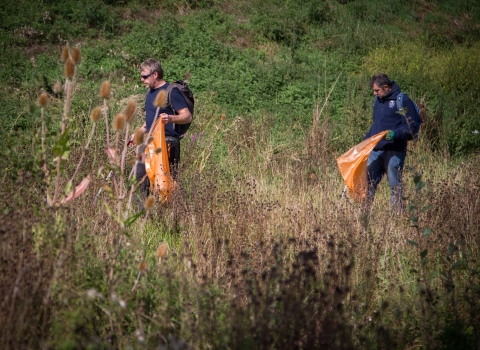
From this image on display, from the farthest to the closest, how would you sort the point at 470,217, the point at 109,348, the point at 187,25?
1. the point at 187,25
2. the point at 470,217
3. the point at 109,348

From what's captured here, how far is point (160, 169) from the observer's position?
17.9 feet

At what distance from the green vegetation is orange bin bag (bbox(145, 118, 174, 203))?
0.17 meters

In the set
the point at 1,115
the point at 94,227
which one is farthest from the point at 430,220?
the point at 1,115

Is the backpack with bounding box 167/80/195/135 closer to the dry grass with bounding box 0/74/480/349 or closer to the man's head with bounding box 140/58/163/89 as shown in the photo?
Answer: the man's head with bounding box 140/58/163/89

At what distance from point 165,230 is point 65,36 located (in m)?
8.56

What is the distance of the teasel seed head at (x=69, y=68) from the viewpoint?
3355 mm

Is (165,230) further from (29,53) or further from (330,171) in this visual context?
(29,53)

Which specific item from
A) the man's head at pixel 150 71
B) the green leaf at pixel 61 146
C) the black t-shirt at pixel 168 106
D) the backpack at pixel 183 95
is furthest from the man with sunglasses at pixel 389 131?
the green leaf at pixel 61 146

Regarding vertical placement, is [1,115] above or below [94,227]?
below

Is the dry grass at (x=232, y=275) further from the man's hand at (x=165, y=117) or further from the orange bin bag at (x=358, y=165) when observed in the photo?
the man's hand at (x=165, y=117)

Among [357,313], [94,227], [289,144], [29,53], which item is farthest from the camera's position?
[29,53]

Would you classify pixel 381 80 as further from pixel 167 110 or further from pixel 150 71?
pixel 150 71

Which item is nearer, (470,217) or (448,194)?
(470,217)

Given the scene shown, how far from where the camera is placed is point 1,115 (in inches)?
311
